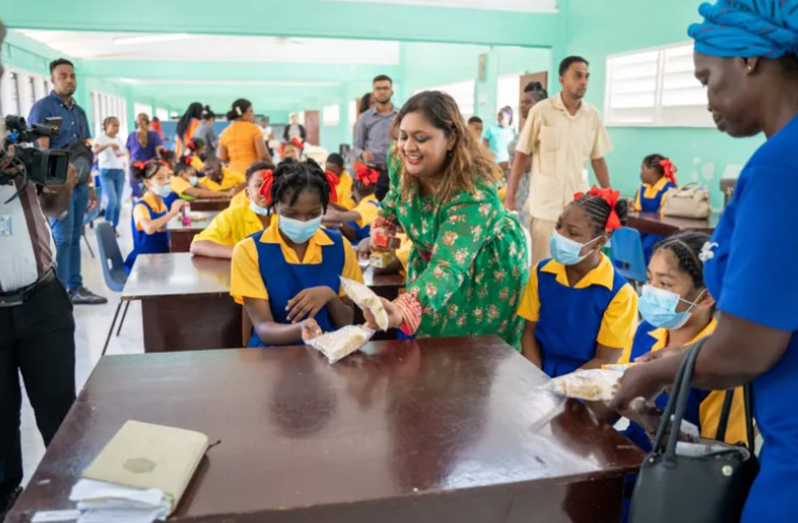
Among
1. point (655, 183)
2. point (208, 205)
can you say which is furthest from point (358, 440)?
point (655, 183)

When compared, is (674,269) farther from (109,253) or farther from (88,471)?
(109,253)

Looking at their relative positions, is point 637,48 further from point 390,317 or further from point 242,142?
point 390,317

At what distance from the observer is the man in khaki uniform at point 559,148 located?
13.7 ft

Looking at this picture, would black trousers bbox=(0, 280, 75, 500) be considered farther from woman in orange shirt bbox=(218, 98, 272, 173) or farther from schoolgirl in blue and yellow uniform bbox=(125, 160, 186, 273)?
woman in orange shirt bbox=(218, 98, 272, 173)

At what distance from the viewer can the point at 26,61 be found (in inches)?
364

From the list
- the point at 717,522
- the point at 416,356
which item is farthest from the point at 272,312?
the point at 717,522

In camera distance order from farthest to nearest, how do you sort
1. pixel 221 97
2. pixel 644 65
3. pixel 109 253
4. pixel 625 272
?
pixel 221 97 → pixel 644 65 → pixel 625 272 → pixel 109 253

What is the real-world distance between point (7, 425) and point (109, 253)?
6.07 feet

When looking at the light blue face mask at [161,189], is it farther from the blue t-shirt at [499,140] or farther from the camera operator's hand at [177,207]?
the blue t-shirt at [499,140]

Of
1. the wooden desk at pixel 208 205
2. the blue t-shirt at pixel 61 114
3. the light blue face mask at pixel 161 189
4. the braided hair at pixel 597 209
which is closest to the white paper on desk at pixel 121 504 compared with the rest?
the braided hair at pixel 597 209

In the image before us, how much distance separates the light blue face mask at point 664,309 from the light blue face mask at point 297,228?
38.2 inches

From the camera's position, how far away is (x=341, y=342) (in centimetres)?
150

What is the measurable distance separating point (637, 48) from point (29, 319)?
5816 mm

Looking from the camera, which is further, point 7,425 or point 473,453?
point 7,425
